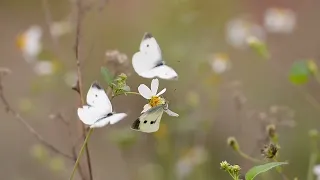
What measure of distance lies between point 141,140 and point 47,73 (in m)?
0.24

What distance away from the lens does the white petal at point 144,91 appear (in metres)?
0.72

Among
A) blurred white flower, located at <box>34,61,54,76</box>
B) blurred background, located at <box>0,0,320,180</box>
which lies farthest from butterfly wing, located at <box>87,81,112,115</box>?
blurred white flower, located at <box>34,61,54,76</box>

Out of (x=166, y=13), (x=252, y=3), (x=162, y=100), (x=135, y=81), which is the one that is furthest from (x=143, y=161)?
(x=252, y=3)

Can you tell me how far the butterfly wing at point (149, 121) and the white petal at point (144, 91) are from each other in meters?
0.02

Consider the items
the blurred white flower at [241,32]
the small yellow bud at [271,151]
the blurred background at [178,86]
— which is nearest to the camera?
the small yellow bud at [271,151]

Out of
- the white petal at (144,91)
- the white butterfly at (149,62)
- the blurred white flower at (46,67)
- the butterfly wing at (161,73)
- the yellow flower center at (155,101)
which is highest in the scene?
the white butterfly at (149,62)

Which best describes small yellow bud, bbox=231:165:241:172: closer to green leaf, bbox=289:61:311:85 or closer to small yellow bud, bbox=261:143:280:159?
small yellow bud, bbox=261:143:280:159

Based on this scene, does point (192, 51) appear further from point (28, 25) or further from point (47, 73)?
point (28, 25)

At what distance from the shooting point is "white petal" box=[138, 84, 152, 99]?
717 mm

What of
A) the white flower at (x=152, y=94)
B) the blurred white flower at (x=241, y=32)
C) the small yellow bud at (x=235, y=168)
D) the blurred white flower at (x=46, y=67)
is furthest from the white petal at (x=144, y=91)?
the blurred white flower at (x=241, y=32)

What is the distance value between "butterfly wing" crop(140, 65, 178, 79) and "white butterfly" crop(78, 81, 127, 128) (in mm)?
46

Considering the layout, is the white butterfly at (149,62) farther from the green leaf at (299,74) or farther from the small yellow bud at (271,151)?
the green leaf at (299,74)

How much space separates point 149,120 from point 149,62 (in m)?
0.06

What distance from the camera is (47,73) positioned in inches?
59.6
